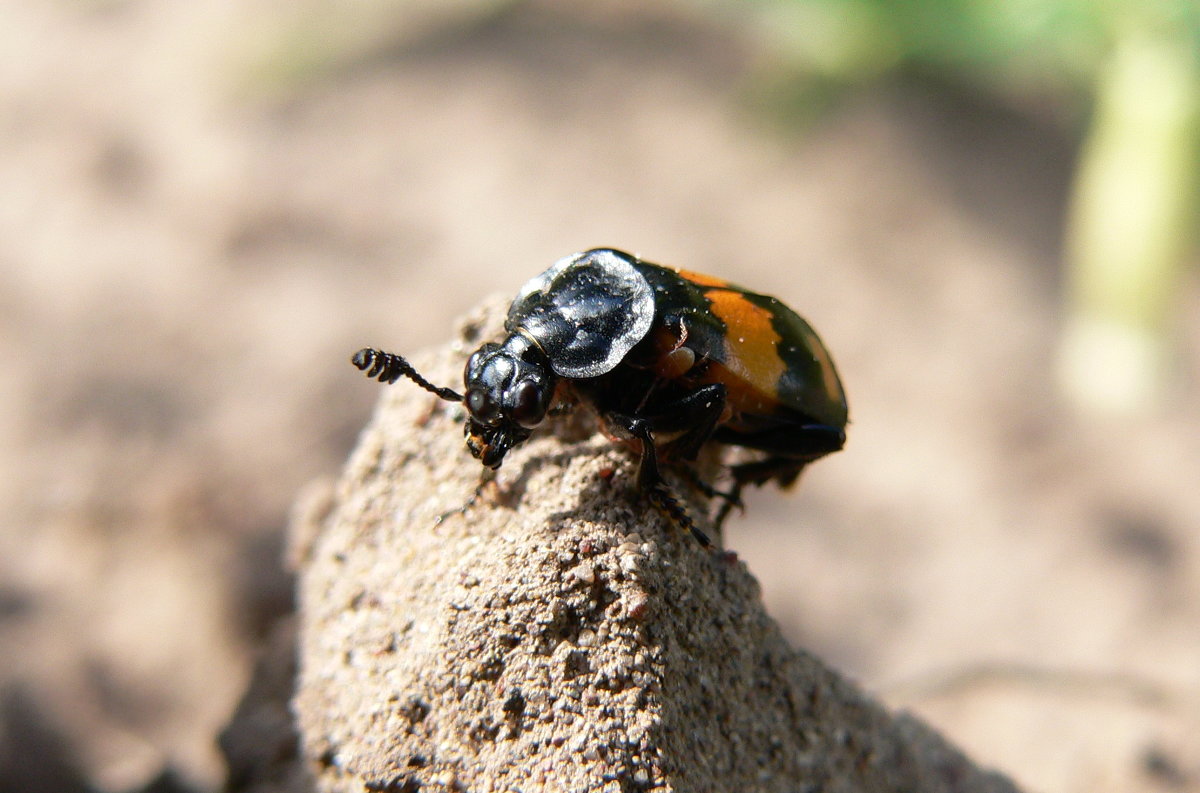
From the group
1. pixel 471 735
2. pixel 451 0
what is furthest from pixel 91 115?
pixel 471 735

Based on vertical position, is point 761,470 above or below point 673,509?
above

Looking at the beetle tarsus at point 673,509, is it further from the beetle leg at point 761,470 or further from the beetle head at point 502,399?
the beetle leg at point 761,470

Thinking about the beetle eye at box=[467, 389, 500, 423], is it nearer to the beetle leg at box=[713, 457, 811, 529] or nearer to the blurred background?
the beetle leg at box=[713, 457, 811, 529]

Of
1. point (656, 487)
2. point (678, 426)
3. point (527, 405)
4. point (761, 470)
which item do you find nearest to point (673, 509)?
point (656, 487)

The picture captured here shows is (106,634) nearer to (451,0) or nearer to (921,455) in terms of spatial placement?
(921,455)

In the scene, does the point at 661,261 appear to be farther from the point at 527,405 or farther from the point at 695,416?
the point at 527,405

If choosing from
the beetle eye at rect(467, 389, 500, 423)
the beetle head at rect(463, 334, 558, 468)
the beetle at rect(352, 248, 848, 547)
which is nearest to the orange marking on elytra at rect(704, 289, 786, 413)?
the beetle at rect(352, 248, 848, 547)

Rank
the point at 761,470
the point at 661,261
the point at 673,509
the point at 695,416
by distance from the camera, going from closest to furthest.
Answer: the point at 673,509, the point at 695,416, the point at 761,470, the point at 661,261
